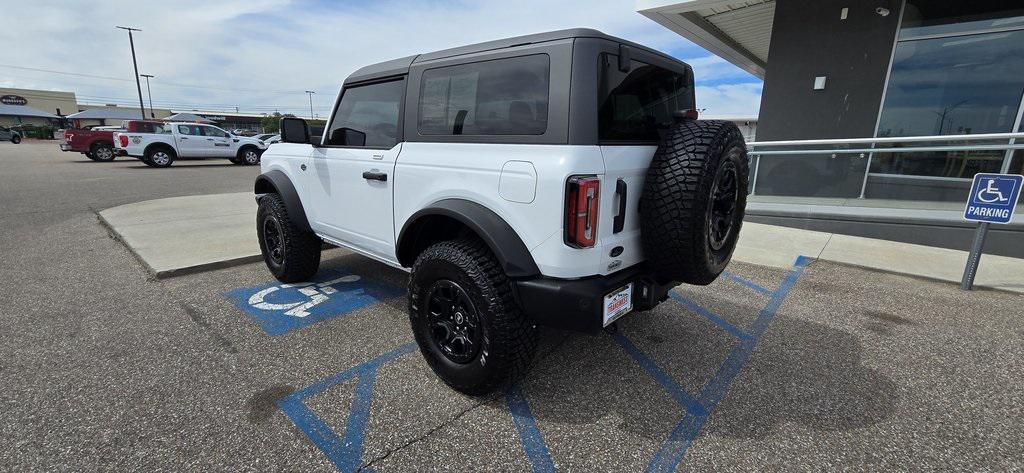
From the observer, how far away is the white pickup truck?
15594 mm

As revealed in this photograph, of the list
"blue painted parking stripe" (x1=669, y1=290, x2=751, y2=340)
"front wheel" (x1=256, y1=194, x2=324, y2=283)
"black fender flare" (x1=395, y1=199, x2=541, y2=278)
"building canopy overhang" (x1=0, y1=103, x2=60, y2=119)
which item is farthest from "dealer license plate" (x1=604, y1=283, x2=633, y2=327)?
"building canopy overhang" (x1=0, y1=103, x2=60, y2=119)

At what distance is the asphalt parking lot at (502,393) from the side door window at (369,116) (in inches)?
54.5

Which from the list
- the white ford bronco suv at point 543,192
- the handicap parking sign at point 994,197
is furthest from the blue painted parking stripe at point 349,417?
the handicap parking sign at point 994,197

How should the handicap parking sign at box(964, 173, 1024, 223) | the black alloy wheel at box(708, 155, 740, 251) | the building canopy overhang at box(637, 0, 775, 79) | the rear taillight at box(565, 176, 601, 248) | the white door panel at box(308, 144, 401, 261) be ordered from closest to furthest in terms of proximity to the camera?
the rear taillight at box(565, 176, 601, 248), the black alloy wheel at box(708, 155, 740, 251), the white door panel at box(308, 144, 401, 261), the handicap parking sign at box(964, 173, 1024, 223), the building canopy overhang at box(637, 0, 775, 79)

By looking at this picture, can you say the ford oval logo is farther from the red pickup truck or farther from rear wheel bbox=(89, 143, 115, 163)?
rear wheel bbox=(89, 143, 115, 163)

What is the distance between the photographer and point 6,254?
5.04 meters

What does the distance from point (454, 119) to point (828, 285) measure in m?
4.21

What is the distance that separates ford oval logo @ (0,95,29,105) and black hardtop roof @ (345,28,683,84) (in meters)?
100

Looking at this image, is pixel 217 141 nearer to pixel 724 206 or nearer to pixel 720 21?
pixel 720 21

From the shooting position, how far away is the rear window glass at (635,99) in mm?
2236

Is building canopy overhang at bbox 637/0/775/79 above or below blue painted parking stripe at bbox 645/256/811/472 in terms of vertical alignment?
above

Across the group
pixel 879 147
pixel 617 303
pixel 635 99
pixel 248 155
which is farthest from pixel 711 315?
pixel 248 155

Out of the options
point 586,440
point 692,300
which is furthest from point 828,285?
point 586,440

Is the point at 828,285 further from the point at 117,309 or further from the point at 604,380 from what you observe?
the point at 117,309
